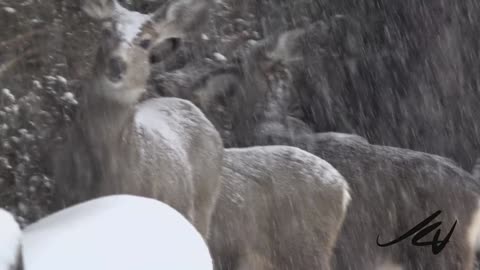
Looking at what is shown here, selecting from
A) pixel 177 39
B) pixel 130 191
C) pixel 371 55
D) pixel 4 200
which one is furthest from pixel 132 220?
pixel 371 55

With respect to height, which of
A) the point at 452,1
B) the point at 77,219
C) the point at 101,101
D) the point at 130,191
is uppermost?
the point at 77,219

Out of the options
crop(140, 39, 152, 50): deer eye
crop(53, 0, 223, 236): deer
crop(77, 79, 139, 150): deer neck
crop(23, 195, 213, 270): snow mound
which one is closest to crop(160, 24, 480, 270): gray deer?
crop(53, 0, 223, 236): deer

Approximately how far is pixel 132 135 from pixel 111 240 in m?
3.43

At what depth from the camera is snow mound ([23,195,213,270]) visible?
3.06 m

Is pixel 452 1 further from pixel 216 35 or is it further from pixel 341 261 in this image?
pixel 341 261

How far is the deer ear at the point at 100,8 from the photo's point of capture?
689cm

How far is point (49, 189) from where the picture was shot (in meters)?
7.53

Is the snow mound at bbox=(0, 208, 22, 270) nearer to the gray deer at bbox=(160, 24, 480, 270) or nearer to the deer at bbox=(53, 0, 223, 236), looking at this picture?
the deer at bbox=(53, 0, 223, 236)

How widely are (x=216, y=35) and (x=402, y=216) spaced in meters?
3.25

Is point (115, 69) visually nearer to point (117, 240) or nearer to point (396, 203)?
point (396, 203)

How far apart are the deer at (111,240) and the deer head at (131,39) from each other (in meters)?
2.90
